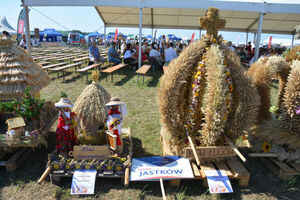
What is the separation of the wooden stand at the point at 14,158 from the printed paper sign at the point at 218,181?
3023mm

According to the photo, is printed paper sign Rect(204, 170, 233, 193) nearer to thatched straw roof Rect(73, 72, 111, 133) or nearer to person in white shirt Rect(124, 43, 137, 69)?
thatched straw roof Rect(73, 72, 111, 133)

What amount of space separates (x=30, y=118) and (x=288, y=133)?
14.6 feet

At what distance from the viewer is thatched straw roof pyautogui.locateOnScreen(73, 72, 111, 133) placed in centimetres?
336

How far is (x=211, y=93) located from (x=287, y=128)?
5.32ft

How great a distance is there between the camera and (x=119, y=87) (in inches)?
326

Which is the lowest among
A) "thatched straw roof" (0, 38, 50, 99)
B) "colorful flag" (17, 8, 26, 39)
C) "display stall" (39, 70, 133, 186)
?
"display stall" (39, 70, 133, 186)

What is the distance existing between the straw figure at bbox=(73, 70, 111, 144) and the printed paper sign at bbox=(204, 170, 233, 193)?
6.15 feet

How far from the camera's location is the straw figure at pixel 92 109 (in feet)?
11.0

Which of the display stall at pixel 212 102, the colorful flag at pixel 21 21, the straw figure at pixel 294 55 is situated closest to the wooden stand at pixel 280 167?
the display stall at pixel 212 102

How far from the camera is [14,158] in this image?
335 cm

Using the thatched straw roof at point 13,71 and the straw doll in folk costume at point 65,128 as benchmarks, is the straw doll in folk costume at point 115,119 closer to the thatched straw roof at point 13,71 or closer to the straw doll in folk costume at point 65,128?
the straw doll in folk costume at point 65,128

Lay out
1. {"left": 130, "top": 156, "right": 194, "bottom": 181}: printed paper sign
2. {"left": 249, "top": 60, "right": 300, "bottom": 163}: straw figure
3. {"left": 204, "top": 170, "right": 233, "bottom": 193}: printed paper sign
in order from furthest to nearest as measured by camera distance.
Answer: {"left": 249, "top": 60, "right": 300, "bottom": 163}: straw figure → {"left": 130, "top": 156, "right": 194, "bottom": 181}: printed paper sign → {"left": 204, "top": 170, "right": 233, "bottom": 193}: printed paper sign

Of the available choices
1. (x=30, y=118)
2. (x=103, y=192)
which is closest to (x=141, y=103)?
(x=30, y=118)

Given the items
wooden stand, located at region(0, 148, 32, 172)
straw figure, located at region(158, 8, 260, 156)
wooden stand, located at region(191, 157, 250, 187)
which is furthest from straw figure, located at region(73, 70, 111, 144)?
wooden stand, located at region(191, 157, 250, 187)
